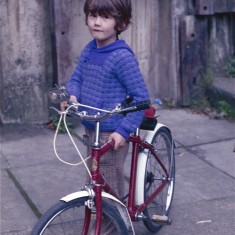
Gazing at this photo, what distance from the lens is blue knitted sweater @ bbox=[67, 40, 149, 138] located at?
3730mm

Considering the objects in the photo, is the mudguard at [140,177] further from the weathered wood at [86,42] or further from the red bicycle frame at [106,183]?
the weathered wood at [86,42]

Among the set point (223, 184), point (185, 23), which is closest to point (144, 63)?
point (185, 23)

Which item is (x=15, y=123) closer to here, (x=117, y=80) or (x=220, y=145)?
(x=220, y=145)

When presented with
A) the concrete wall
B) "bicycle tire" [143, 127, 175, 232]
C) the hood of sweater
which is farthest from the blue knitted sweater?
the concrete wall

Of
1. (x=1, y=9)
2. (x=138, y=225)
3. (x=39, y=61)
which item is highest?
(x=1, y=9)

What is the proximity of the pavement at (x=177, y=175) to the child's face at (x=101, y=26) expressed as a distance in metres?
1.57

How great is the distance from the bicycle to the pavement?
0.29 m

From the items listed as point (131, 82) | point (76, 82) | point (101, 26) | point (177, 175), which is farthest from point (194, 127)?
point (101, 26)

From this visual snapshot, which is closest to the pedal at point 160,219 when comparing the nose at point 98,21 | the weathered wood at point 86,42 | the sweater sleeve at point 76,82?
the sweater sleeve at point 76,82

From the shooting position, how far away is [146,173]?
14.0ft

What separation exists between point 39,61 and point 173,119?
5.39 ft

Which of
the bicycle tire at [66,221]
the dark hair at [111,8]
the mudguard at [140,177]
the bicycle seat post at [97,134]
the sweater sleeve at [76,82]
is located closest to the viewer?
the bicycle tire at [66,221]

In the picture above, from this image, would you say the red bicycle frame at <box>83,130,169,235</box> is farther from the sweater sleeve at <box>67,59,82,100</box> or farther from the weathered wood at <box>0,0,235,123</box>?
the weathered wood at <box>0,0,235,123</box>

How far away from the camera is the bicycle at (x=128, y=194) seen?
3428mm
